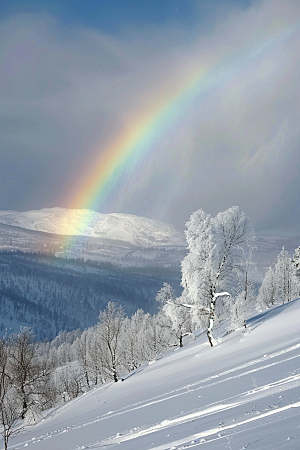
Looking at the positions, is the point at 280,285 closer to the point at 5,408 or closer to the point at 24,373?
the point at 24,373

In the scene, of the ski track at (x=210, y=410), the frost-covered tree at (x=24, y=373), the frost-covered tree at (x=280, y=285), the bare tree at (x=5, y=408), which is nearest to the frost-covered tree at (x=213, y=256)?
the bare tree at (x=5, y=408)

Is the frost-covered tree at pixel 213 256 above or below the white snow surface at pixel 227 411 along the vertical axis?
above

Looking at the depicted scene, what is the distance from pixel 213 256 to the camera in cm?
2408

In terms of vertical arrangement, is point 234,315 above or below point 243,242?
below

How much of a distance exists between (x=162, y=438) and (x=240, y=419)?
6.88 ft

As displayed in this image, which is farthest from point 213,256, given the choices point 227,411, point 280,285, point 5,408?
point 280,285

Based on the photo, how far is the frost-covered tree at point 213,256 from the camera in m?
24.2

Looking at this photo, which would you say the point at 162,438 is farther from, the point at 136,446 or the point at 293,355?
the point at 293,355

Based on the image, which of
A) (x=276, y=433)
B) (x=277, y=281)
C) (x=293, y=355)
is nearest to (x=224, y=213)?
(x=293, y=355)

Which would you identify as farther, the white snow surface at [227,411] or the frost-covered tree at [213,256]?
the frost-covered tree at [213,256]

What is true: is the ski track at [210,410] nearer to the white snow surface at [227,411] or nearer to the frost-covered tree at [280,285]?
the white snow surface at [227,411]

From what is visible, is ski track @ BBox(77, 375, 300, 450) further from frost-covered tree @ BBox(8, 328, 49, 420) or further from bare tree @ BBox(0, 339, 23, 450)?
frost-covered tree @ BBox(8, 328, 49, 420)

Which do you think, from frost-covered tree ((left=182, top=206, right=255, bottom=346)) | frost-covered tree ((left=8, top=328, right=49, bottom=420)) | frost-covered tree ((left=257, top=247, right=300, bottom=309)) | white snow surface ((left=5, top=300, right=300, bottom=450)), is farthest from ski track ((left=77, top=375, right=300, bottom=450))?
frost-covered tree ((left=257, top=247, right=300, bottom=309))

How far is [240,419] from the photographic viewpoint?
738cm
